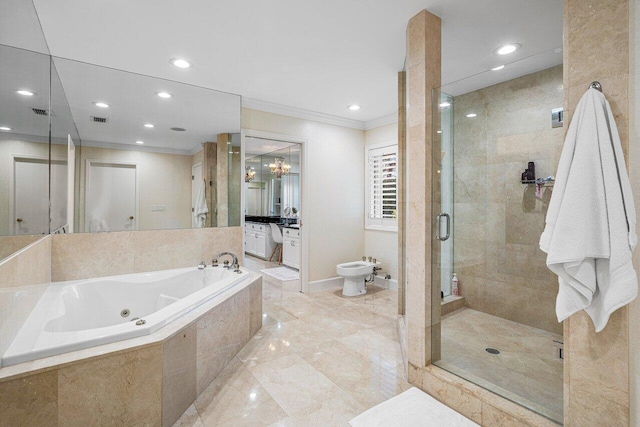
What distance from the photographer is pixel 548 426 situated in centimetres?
139

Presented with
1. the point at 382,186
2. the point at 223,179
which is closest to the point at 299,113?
the point at 223,179

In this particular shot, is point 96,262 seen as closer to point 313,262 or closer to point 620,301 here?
point 313,262

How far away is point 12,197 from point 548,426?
2690 mm

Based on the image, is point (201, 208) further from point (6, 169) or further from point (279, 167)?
point (279, 167)

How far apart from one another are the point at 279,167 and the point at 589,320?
5615mm

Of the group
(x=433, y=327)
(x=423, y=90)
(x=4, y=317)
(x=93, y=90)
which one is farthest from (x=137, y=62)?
(x=433, y=327)

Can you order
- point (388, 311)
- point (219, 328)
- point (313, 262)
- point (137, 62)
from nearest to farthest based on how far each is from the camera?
point (219, 328)
point (137, 62)
point (388, 311)
point (313, 262)

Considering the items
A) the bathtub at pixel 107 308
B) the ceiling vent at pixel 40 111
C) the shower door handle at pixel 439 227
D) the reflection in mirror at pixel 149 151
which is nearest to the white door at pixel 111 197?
the reflection in mirror at pixel 149 151

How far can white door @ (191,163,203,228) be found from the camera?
3299mm

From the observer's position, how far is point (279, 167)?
20.7 ft

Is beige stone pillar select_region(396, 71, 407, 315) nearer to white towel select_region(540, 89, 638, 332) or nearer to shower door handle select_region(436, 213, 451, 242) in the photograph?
shower door handle select_region(436, 213, 451, 242)

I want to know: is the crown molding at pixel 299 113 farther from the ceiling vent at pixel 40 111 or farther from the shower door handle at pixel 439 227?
the shower door handle at pixel 439 227

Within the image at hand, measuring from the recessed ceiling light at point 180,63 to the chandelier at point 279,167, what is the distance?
3509 millimetres

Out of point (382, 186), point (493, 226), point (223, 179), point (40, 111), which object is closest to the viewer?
point (40, 111)
